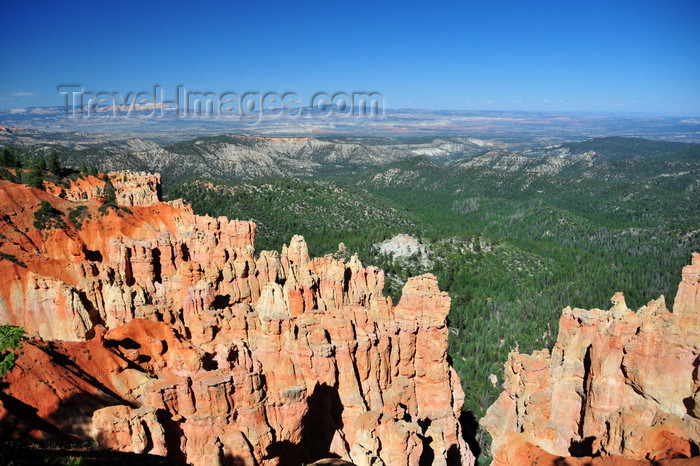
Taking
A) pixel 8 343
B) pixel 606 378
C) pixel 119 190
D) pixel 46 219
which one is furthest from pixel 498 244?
pixel 8 343

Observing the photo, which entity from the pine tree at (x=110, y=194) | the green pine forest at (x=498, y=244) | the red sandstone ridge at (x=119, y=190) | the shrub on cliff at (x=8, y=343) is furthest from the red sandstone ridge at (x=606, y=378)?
the pine tree at (x=110, y=194)

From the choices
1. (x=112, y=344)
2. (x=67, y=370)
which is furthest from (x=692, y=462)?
(x=112, y=344)

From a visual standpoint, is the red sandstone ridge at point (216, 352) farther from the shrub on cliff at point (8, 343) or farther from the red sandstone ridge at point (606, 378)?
the red sandstone ridge at point (606, 378)

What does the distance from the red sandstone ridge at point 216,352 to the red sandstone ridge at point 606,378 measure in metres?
5.53

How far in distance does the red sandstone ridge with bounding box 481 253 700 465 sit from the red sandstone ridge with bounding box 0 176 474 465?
18.1ft

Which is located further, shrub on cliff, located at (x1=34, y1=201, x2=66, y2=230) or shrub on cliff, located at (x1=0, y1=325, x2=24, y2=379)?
shrub on cliff, located at (x1=34, y1=201, x2=66, y2=230)

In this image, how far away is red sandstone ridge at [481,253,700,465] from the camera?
2664 cm

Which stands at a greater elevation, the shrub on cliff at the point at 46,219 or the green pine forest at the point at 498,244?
the shrub on cliff at the point at 46,219

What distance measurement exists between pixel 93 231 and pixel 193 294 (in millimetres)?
22284

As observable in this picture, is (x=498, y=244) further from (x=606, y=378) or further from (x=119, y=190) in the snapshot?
(x=606, y=378)

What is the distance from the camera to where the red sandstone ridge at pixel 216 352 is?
2189 centimetres

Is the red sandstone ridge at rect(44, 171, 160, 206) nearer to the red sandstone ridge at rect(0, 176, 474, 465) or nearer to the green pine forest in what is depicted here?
the red sandstone ridge at rect(0, 176, 474, 465)

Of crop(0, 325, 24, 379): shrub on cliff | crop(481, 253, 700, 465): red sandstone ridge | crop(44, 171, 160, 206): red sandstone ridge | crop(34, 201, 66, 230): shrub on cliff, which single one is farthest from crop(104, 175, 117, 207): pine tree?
crop(481, 253, 700, 465): red sandstone ridge

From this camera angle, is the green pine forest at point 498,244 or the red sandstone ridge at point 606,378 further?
the green pine forest at point 498,244
